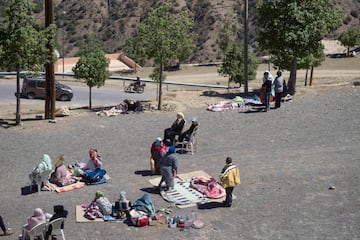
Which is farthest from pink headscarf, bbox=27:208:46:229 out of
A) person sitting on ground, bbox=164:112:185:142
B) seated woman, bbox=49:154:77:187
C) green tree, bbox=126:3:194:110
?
green tree, bbox=126:3:194:110

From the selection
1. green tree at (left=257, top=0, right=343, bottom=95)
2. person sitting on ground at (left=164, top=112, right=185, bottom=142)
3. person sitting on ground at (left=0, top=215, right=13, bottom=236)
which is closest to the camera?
person sitting on ground at (left=0, top=215, right=13, bottom=236)

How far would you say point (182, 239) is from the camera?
1169 centimetres

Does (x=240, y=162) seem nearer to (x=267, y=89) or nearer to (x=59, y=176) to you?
(x=59, y=176)

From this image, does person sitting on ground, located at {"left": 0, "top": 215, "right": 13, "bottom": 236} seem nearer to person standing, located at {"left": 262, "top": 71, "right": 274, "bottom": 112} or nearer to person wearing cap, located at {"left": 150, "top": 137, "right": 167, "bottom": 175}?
person wearing cap, located at {"left": 150, "top": 137, "right": 167, "bottom": 175}

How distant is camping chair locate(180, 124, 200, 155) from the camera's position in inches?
699

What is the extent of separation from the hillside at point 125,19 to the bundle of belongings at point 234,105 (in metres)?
69.2

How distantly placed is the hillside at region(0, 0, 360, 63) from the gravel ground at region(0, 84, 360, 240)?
72079 millimetres

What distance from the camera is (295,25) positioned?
85.3ft

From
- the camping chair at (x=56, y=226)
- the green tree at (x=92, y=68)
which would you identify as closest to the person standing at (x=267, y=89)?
the green tree at (x=92, y=68)

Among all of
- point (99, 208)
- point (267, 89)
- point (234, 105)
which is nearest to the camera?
point (99, 208)

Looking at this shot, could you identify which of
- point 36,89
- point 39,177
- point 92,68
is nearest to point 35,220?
point 39,177

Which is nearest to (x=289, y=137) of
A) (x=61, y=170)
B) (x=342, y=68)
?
(x=61, y=170)

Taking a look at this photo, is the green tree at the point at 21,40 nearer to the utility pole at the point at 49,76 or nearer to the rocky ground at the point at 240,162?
the utility pole at the point at 49,76

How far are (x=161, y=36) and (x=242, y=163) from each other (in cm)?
944
